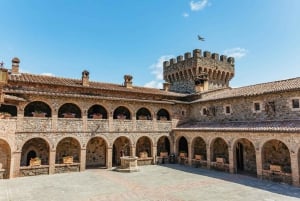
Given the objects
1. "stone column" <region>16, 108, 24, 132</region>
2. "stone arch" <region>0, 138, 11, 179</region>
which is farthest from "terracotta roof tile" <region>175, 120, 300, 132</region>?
→ "stone arch" <region>0, 138, 11, 179</region>

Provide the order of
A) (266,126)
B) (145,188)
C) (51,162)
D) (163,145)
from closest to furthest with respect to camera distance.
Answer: (145,188)
(266,126)
(51,162)
(163,145)

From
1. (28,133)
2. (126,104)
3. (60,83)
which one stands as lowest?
(28,133)

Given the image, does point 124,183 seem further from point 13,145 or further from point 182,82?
point 182,82

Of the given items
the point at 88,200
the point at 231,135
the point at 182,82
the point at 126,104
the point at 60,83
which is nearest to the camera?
the point at 88,200

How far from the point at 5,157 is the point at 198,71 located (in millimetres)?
24162

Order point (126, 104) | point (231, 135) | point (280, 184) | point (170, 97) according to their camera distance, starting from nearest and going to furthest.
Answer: point (280, 184) → point (231, 135) → point (126, 104) → point (170, 97)

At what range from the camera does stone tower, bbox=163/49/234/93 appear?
30.2 metres

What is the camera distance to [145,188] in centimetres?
1362

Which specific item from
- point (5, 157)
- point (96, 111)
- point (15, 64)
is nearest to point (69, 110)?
point (96, 111)

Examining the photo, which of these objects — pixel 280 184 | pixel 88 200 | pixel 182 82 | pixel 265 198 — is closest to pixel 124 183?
pixel 88 200

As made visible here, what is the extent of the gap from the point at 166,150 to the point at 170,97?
21.5ft

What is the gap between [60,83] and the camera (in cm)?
1994

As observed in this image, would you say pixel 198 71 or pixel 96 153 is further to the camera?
pixel 198 71

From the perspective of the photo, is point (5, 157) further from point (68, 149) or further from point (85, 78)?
point (85, 78)
